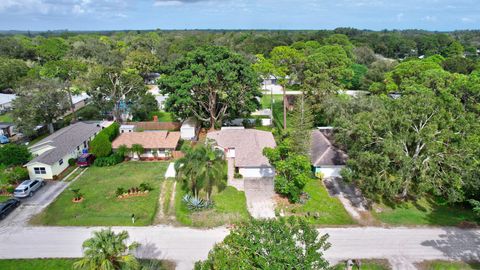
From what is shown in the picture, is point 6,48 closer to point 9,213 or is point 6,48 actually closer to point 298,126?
point 9,213

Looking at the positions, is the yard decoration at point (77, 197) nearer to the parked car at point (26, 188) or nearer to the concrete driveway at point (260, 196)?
the parked car at point (26, 188)

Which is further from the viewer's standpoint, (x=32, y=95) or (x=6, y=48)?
(x=6, y=48)

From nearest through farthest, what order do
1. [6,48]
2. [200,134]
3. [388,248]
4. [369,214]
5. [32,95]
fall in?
→ [388,248], [369,214], [32,95], [200,134], [6,48]

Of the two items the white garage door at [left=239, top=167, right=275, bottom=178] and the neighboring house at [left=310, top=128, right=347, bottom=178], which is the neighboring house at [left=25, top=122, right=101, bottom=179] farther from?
the neighboring house at [left=310, top=128, right=347, bottom=178]

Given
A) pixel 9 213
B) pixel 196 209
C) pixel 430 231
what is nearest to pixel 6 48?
pixel 9 213

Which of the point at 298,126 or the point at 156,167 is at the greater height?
the point at 298,126
